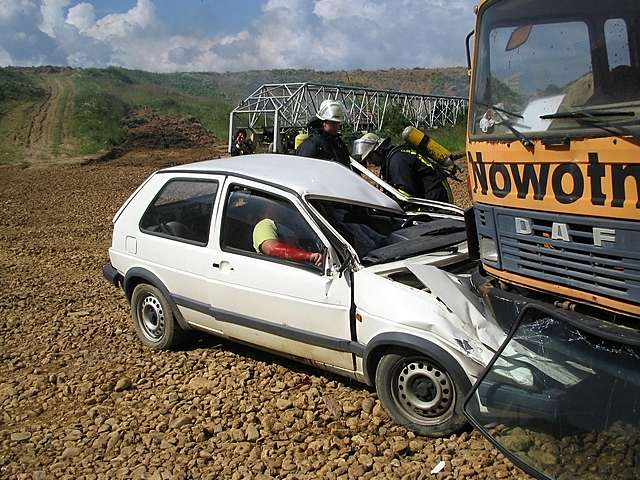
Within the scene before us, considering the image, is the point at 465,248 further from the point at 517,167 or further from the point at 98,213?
the point at 98,213

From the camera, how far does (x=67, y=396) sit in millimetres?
4781

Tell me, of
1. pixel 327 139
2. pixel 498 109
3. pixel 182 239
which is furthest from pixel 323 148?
pixel 498 109

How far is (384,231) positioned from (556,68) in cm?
192

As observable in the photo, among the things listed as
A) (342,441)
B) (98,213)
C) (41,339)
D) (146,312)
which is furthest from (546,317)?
(98,213)

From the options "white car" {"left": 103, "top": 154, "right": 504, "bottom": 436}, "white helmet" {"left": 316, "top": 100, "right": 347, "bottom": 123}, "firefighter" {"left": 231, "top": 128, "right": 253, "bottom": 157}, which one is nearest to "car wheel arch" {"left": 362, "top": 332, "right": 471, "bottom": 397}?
"white car" {"left": 103, "top": 154, "right": 504, "bottom": 436}

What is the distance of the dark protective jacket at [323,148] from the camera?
6562mm

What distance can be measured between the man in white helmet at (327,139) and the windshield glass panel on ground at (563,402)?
3.47 metres

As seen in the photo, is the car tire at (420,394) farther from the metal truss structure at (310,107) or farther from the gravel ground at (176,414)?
the metal truss structure at (310,107)

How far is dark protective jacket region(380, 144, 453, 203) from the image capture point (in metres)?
6.36

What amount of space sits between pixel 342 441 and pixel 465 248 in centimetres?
172

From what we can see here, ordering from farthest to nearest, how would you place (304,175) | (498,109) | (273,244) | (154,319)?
(154,319), (304,175), (273,244), (498,109)

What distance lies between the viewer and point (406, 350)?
379 centimetres

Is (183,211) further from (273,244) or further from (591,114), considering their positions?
(591,114)

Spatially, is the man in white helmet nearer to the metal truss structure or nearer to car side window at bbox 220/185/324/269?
car side window at bbox 220/185/324/269
